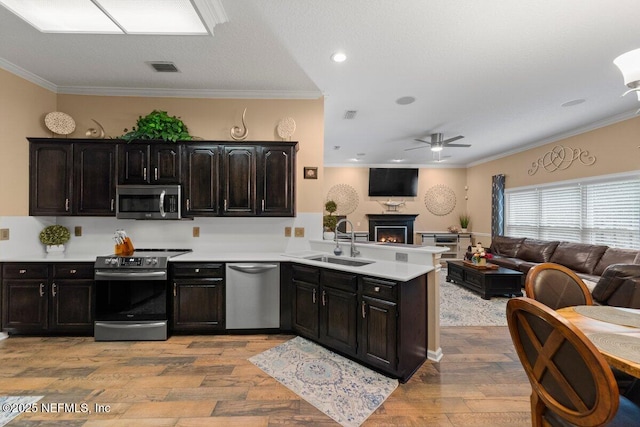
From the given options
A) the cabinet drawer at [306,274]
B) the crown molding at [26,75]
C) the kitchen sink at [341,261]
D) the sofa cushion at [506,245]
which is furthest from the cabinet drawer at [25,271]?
the sofa cushion at [506,245]

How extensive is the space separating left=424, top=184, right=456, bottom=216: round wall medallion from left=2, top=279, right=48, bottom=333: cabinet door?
843cm

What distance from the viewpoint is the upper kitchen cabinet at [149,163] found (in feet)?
10.8

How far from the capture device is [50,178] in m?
3.22

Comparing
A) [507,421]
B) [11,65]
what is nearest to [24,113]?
[11,65]

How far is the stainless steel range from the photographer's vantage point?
2.92m

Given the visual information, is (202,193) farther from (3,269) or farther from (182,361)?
(3,269)

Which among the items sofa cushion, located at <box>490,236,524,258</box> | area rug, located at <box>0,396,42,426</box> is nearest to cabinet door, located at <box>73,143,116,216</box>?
area rug, located at <box>0,396,42,426</box>

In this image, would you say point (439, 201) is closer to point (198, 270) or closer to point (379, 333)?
point (379, 333)

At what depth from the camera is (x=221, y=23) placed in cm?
234

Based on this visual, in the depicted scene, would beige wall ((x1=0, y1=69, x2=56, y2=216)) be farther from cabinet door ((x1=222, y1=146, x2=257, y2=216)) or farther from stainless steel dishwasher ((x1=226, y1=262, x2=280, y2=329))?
stainless steel dishwasher ((x1=226, y1=262, x2=280, y2=329))

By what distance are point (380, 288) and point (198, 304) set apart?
6.98 feet

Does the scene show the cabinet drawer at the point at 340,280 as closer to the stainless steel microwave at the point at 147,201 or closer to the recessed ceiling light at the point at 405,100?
the stainless steel microwave at the point at 147,201

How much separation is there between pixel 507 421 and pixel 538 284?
992 mm

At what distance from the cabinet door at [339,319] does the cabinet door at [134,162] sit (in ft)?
8.73
